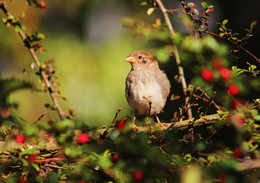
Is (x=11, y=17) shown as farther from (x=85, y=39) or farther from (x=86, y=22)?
(x=86, y=22)

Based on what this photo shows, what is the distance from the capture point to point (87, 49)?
4.64m

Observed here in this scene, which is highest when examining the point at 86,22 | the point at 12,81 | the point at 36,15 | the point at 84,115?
the point at 12,81

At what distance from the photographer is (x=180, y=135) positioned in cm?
208

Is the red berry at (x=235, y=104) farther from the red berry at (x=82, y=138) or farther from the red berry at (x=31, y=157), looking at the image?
the red berry at (x=31, y=157)

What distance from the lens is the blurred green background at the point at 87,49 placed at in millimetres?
3984

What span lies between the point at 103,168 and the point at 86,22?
4.73m

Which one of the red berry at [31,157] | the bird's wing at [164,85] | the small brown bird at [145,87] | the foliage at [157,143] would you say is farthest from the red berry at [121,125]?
the bird's wing at [164,85]

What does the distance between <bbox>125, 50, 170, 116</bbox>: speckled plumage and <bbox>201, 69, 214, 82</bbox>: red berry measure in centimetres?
164

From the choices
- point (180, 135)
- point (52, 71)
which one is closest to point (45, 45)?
point (52, 71)

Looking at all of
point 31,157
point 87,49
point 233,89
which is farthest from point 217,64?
point 87,49

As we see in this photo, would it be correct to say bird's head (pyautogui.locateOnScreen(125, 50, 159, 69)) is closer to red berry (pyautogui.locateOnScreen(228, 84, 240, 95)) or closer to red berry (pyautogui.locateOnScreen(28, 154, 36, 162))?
red berry (pyautogui.locateOnScreen(228, 84, 240, 95))

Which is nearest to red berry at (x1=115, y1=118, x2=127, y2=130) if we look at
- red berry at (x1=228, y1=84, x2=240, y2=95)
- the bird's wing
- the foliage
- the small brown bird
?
the foliage

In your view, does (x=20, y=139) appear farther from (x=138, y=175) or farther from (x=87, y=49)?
(x=87, y=49)

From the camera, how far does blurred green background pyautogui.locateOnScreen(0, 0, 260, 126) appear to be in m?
3.98
